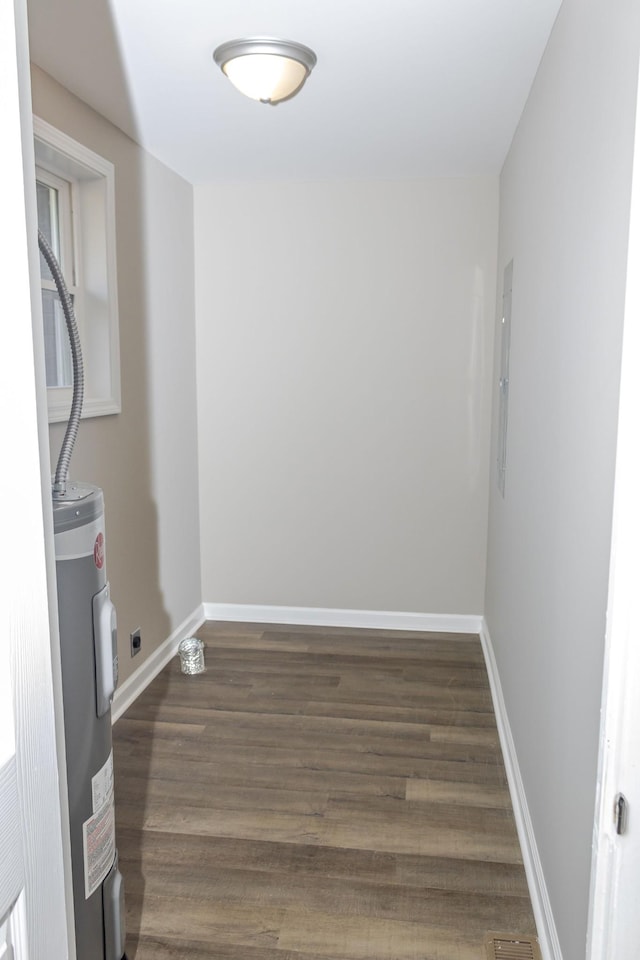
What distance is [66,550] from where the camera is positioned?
1.65 metres

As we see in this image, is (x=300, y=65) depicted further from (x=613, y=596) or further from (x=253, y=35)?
(x=613, y=596)

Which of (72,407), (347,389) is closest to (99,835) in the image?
(72,407)

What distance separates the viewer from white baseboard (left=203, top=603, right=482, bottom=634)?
4.48m

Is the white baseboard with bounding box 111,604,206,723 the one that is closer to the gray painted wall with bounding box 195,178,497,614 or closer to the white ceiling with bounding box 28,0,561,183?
the gray painted wall with bounding box 195,178,497,614

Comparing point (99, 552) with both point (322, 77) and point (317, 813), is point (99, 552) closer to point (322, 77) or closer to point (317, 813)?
point (317, 813)

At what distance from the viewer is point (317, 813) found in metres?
2.65

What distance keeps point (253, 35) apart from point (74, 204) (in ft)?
3.60

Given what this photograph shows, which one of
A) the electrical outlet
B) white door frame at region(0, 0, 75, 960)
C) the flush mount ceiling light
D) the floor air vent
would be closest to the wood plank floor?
the floor air vent

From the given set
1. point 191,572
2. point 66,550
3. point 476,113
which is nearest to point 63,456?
point 66,550

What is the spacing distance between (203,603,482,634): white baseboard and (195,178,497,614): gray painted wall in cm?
5

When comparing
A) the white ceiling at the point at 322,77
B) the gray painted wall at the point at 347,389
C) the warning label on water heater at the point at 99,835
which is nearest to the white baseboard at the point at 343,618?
the gray painted wall at the point at 347,389

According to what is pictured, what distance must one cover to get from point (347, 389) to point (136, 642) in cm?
177

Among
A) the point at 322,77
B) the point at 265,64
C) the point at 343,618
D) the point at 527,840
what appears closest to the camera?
the point at 527,840

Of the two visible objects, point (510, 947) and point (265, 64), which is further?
point (265, 64)
